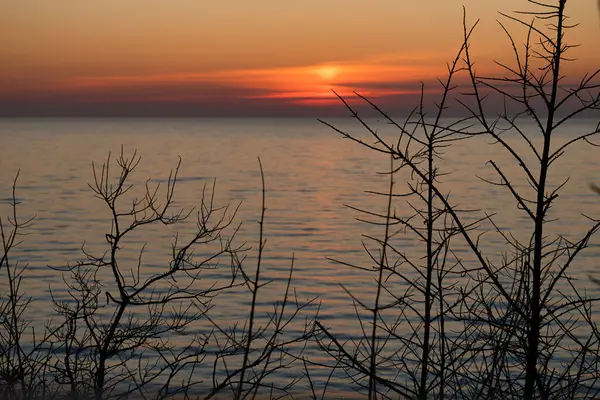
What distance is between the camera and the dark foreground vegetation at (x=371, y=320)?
4.25m

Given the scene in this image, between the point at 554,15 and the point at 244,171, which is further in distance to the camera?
the point at 244,171

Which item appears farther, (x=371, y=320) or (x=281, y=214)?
(x=281, y=214)

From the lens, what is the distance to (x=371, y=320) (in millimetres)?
22000

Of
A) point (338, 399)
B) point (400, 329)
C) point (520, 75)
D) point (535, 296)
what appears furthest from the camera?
point (400, 329)

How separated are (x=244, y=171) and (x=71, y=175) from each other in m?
16.6

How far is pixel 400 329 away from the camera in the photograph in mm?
21750

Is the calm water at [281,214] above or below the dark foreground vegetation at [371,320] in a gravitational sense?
below

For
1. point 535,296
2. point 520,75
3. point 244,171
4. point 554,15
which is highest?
point 554,15

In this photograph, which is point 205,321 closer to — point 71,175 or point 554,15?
point 554,15

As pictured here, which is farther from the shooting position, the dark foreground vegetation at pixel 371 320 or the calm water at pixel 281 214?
the calm water at pixel 281 214

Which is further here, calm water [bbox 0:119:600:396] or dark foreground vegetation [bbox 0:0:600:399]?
calm water [bbox 0:119:600:396]

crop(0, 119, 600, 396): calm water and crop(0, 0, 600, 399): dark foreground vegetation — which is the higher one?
crop(0, 0, 600, 399): dark foreground vegetation

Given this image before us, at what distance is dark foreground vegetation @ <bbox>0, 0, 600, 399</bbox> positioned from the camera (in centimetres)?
425

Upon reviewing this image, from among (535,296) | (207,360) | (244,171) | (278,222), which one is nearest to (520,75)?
(535,296)
